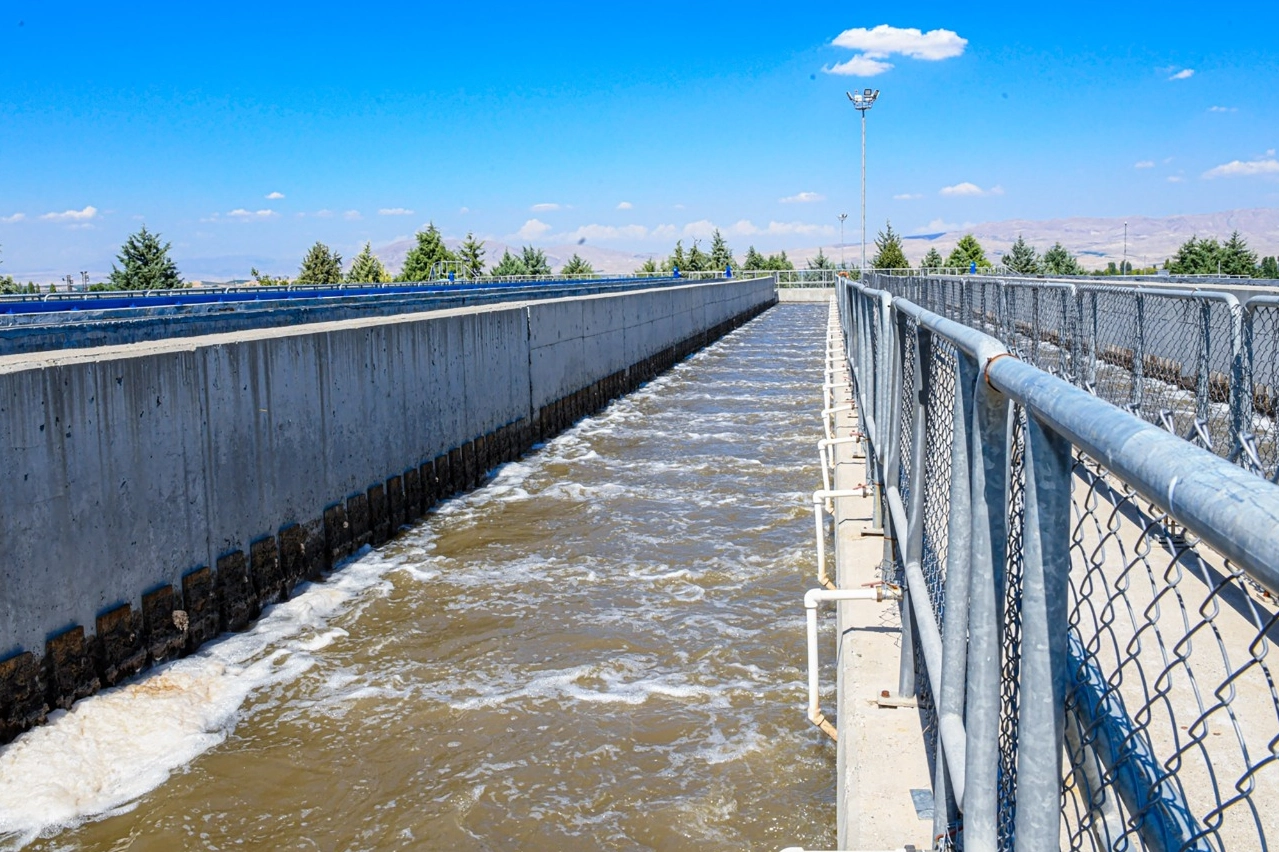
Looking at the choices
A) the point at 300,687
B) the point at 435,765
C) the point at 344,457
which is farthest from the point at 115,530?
the point at 344,457

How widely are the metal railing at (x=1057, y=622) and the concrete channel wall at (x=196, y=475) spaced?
4.83 m

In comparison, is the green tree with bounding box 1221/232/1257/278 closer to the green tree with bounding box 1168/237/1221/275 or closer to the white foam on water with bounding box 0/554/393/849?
the green tree with bounding box 1168/237/1221/275

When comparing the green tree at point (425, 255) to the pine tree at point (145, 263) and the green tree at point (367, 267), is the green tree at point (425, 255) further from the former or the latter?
the pine tree at point (145, 263)

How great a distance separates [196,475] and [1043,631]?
23.4 ft

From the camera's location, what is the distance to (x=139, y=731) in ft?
21.0

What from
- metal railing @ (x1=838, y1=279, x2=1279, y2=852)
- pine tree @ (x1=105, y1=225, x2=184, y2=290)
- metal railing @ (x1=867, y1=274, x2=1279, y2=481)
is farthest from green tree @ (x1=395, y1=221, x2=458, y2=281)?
metal railing @ (x1=838, y1=279, x2=1279, y2=852)

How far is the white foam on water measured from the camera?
219 inches

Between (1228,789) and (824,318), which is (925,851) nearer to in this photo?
(1228,789)

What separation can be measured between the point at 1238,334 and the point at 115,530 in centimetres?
768

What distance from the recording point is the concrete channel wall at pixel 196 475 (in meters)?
6.36

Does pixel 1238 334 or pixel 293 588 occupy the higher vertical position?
pixel 1238 334

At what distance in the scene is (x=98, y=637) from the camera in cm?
682

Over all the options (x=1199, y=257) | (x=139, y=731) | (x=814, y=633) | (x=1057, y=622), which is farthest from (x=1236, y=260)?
(x=1057, y=622)

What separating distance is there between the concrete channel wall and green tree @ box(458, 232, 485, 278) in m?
78.4
